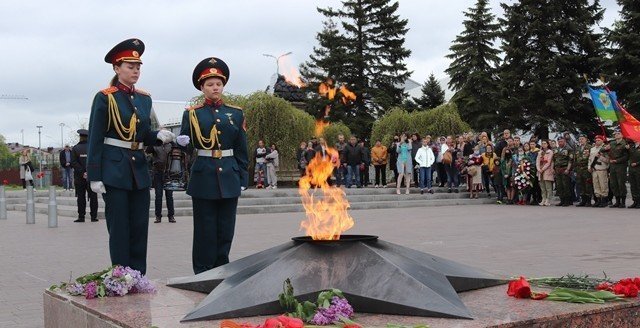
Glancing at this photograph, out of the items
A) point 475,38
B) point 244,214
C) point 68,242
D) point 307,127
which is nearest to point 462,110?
point 475,38

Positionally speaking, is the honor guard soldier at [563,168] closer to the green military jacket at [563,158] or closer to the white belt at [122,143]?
the green military jacket at [563,158]

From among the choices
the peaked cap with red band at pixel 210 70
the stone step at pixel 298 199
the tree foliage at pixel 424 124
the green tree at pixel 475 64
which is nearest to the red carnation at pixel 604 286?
the peaked cap with red band at pixel 210 70

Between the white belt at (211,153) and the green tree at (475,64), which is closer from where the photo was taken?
the white belt at (211,153)

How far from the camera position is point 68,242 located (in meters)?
11.0

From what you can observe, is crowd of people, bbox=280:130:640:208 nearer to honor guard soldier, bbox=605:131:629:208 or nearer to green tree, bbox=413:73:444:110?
honor guard soldier, bbox=605:131:629:208

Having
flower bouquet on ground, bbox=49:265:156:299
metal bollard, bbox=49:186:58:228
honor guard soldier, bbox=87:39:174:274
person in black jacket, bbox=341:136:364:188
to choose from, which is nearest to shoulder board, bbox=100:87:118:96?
honor guard soldier, bbox=87:39:174:274

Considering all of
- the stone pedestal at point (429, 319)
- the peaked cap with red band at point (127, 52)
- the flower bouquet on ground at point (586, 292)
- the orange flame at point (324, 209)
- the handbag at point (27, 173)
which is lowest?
the stone pedestal at point (429, 319)

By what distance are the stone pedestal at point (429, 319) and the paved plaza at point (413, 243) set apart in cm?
116

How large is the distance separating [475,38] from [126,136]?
1702 inches

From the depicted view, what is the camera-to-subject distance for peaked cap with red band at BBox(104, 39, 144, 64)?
17.3 ft

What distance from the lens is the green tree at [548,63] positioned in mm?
35719

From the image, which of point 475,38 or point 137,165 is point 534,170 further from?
point 475,38

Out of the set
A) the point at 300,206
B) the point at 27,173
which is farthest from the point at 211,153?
the point at 27,173

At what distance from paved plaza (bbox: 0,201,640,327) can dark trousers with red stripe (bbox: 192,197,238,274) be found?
4.24ft
